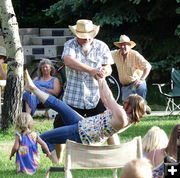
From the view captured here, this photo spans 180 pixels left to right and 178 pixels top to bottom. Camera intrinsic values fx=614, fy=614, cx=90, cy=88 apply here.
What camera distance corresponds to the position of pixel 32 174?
23.1 feet

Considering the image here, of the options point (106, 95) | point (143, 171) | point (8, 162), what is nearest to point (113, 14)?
point (8, 162)

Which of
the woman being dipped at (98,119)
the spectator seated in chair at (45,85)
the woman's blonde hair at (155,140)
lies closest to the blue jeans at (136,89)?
the spectator seated in chair at (45,85)

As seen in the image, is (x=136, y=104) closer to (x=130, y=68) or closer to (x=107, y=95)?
(x=107, y=95)

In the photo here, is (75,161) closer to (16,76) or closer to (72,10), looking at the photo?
(16,76)

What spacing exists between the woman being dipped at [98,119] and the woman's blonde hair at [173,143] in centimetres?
95

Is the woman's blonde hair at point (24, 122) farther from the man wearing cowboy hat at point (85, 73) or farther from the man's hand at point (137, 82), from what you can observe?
the man's hand at point (137, 82)

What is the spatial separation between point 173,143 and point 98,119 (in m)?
1.51

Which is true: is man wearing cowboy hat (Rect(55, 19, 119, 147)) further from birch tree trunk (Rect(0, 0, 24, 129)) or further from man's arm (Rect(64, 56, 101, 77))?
birch tree trunk (Rect(0, 0, 24, 129))

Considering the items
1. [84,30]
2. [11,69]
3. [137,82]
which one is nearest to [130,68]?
[137,82]

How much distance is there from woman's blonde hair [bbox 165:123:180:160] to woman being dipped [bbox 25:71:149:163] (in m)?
0.95

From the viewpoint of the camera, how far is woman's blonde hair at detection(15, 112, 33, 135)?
22.9ft

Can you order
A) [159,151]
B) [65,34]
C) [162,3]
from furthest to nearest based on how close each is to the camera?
[65,34]
[162,3]
[159,151]

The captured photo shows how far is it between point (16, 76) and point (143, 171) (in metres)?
7.39

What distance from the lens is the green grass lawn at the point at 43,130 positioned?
709 centimetres
